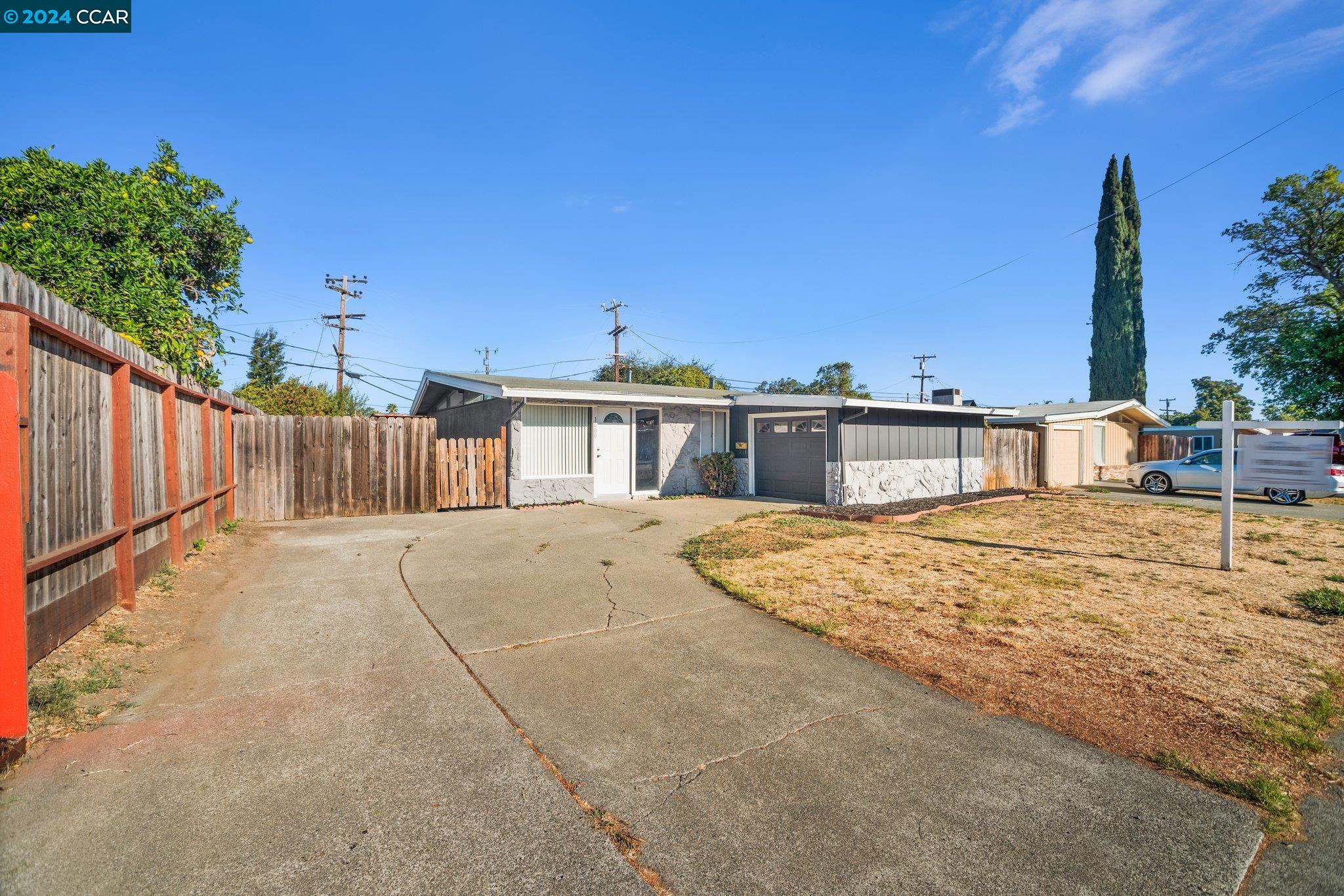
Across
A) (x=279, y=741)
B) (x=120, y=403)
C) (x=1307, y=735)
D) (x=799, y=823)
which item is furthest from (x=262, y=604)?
Answer: (x=1307, y=735)

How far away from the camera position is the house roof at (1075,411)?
66.5 ft

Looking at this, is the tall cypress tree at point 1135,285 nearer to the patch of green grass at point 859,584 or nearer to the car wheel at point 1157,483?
the car wheel at point 1157,483

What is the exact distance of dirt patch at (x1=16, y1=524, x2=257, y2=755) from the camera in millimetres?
3025

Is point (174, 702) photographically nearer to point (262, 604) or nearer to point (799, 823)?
point (262, 604)

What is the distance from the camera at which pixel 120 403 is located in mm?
4777

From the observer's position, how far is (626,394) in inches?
537

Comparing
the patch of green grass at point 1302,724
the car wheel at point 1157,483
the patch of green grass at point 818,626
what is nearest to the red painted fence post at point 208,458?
the patch of green grass at point 818,626

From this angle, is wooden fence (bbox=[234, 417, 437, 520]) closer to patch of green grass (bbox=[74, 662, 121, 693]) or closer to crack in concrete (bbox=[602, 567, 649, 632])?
crack in concrete (bbox=[602, 567, 649, 632])

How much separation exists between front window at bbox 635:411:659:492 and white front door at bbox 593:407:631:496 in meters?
0.29

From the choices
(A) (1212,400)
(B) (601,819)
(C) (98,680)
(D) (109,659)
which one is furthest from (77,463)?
(A) (1212,400)

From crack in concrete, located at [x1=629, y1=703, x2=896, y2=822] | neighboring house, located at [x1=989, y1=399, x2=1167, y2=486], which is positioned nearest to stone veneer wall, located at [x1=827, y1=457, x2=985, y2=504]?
neighboring house, located at [x1=989, y1=399, x2=1167, y2=486]

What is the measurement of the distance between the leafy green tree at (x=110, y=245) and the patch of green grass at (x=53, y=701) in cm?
794

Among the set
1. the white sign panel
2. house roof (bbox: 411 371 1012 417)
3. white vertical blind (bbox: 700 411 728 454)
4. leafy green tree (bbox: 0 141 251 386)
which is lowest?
the white sign panel

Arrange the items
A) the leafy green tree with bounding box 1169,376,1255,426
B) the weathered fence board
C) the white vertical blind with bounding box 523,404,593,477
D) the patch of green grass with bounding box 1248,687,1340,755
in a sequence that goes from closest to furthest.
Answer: the patch of green grass with bounding box 1248,687,1340,755 → the weathered fence board → the white vertical blind with bounding box 523,404,593,477 → the leafy green tree with bounding box 1169,376,1255,426
